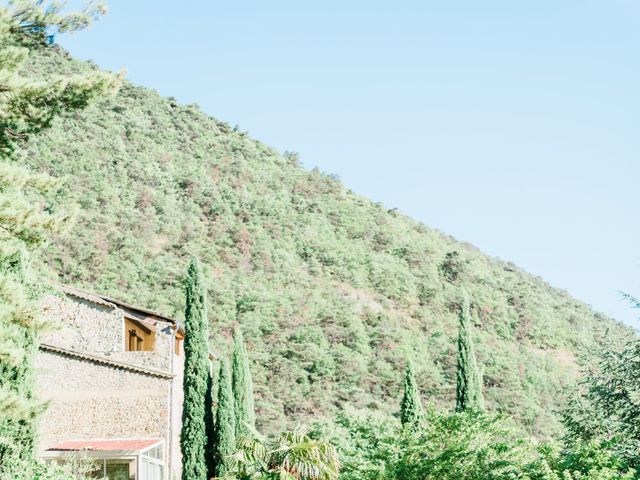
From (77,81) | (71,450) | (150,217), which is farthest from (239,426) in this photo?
(150,217)

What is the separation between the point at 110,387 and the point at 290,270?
3359 cm

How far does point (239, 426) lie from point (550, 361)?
36.1 m

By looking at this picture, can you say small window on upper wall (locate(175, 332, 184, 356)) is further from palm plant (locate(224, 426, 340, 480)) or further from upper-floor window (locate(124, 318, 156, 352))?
palm plant (locate(224, 426, 340, 480))

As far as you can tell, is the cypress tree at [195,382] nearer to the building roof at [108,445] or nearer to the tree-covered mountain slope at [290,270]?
the building roof at [108,445]

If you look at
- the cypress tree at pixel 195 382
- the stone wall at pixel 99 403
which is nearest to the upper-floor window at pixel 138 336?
the stone wall at pixel 99 403

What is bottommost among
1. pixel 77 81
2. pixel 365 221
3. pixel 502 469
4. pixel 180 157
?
pixel 502 469

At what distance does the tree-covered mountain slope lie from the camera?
49.2m

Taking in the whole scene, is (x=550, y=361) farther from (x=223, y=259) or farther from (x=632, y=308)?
(x=632, y=308)

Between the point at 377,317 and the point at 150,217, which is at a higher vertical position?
the point at 150,217

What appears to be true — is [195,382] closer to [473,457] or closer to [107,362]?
[107,362]

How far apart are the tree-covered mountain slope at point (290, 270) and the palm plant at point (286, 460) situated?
62.4 ft

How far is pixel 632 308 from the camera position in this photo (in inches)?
776

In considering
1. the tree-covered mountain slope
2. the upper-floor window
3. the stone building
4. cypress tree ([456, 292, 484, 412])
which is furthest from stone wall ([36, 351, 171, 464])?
the tree-covered mountain slope

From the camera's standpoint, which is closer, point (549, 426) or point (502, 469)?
point (502, 469)
